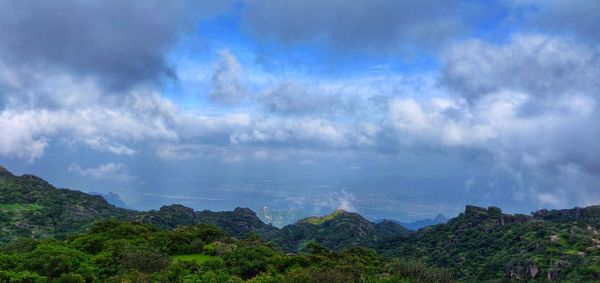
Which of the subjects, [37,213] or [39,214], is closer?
[37,213]

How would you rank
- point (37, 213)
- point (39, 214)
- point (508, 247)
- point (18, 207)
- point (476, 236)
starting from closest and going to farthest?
point (508, 247) < point (476, 236) < point (37, 213) < point (39, 214) < point (18, 207)

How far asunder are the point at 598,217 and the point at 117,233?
553 ft

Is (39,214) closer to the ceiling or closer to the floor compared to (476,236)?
closer to the floor

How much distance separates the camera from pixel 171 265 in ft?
165

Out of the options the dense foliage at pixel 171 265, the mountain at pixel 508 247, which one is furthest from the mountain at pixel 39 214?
the mountain at pixel 508 247

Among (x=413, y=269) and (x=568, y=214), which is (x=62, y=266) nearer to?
(x=413, y=269)

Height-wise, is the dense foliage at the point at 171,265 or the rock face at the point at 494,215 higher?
the rock face at the point at 494,215

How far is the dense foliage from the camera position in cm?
4394

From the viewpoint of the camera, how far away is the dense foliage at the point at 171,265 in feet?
144

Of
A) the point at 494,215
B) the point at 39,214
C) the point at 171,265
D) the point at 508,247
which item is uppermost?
the point at 494,215

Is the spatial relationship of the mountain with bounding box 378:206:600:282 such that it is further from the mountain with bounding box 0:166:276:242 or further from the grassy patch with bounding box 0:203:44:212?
the grassy patch with bounding box 0:203:44:212

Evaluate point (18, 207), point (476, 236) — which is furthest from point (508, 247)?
point (18, 207)

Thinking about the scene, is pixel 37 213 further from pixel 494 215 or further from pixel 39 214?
pixel 494 215

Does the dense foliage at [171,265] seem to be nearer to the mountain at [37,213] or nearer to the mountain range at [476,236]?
the mountain range at [476,236]
